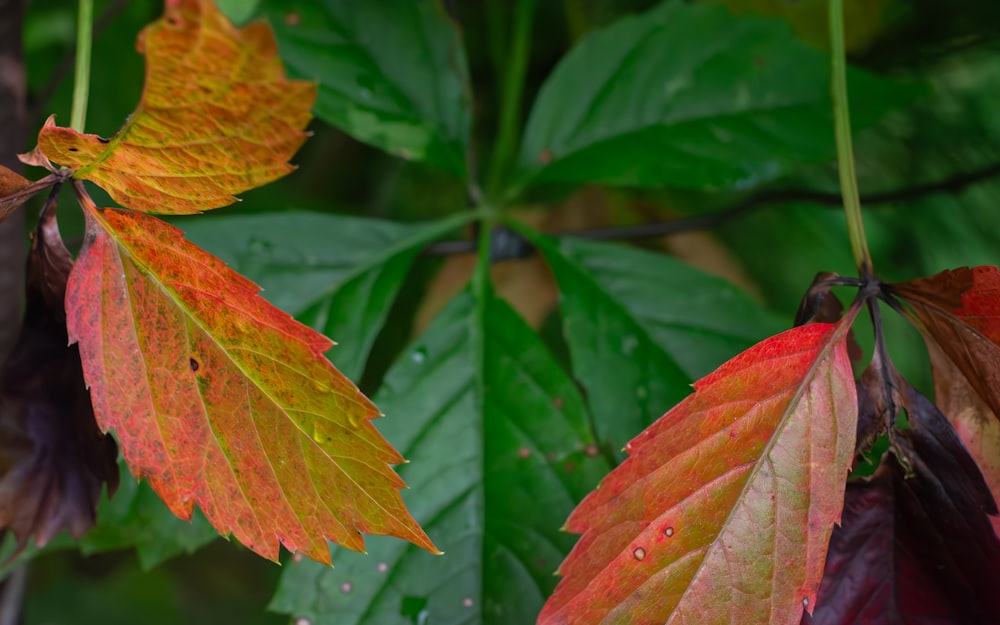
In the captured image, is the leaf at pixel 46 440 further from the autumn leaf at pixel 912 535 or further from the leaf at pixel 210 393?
the autumn leaf at pixel 912 535

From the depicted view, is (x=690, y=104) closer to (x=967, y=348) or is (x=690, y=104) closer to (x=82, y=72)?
(x=967, y=348)

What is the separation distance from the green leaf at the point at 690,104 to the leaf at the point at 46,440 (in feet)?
1.42

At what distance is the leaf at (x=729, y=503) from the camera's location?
361 millimetres

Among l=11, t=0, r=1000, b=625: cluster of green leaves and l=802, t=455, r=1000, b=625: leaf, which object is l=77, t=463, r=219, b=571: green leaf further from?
l=802, t=455, r=1000, b=625: leaf

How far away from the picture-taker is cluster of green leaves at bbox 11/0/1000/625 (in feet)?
1.71

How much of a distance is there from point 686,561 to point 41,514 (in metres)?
0.40

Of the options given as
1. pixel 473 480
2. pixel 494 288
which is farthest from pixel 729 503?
pixel 494 288

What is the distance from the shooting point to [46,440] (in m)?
0.44

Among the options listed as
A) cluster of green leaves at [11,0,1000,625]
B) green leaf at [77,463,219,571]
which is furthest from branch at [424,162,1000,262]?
green leaf at [77,463,219,571]

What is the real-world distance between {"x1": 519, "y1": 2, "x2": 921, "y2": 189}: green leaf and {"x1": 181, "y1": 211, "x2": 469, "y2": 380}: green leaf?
0.55 feet

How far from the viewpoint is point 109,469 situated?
0.44 meters

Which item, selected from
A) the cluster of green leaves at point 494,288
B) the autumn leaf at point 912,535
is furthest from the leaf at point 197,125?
the autumn leaf at point 912,535

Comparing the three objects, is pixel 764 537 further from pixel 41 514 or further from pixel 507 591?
pixel 41 514

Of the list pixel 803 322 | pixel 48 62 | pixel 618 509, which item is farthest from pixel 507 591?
pixel 48 62
